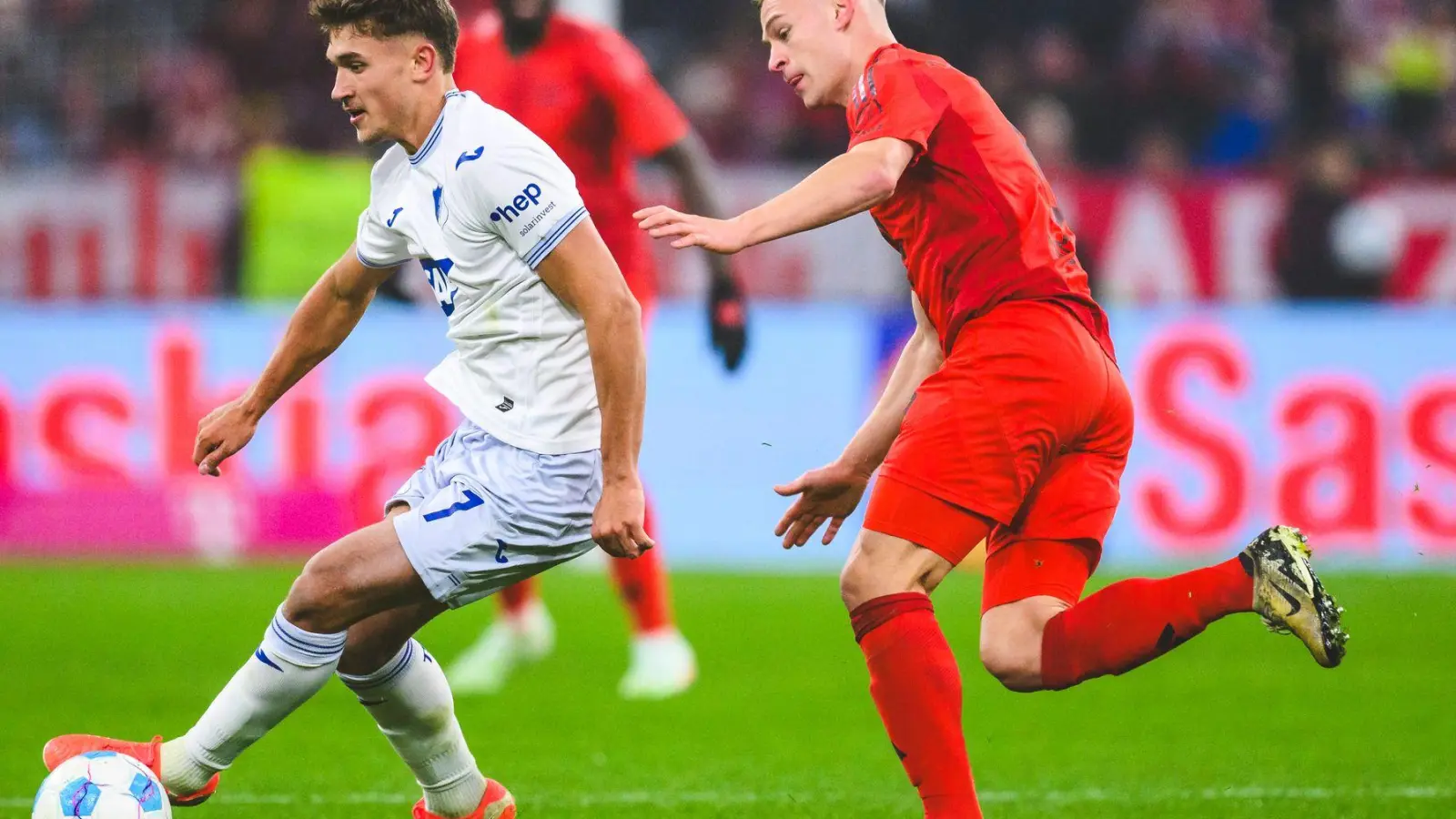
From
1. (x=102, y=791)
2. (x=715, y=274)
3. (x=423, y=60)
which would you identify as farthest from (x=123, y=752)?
(x=715, y=274)

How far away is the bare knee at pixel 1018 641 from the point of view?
13.2 feet

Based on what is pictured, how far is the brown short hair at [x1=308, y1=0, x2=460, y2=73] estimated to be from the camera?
12.9 feet

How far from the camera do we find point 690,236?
134 inches

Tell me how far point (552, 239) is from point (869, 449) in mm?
930

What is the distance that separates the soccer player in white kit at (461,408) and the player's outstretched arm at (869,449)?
56 cm

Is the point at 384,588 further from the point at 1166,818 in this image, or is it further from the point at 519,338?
the point at 1166,818

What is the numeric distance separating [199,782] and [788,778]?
1.78m

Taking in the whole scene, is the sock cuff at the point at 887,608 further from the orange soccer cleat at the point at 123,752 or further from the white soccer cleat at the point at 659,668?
the white soccer cleat at the point at 659,668

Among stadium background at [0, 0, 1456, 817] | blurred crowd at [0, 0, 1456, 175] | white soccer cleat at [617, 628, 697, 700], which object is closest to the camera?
stadium background at [0, 0, 1456, 817]

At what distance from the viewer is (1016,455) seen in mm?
3938

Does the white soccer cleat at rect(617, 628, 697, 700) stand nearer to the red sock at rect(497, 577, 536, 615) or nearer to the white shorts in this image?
the red sock at rect(497, 577, 536, 615)

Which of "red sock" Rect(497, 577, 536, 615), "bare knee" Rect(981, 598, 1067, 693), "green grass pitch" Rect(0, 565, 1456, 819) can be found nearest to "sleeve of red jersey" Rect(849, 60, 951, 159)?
"bare knee" Rect(981, 598, 1067, 693)

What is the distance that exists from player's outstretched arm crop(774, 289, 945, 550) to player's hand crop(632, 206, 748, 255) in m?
0.94

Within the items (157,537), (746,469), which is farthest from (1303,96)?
(157,537)
